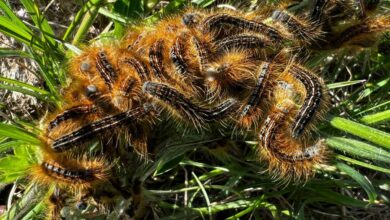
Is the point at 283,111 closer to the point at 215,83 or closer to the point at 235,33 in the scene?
the point at 215,83

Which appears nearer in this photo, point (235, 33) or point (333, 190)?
point (235, 33)

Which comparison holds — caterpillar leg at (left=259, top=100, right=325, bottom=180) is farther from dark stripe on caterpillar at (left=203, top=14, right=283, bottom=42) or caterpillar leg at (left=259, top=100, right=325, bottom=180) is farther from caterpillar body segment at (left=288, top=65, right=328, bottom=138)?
dark stripe on caterpillar at (left=203, top=14, right=283, bottom=42)

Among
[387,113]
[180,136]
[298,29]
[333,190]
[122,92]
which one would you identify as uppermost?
[122,92]

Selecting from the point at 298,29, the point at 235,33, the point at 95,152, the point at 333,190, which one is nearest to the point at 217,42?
the point at 235,33

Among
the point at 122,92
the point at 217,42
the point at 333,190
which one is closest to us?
the point at 122,92

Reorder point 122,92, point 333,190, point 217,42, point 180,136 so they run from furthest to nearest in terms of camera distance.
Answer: point 333,190 < point 180,136 < point 217,42 < point 122,92

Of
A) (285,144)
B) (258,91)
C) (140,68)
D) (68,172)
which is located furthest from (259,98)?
(68,172)
